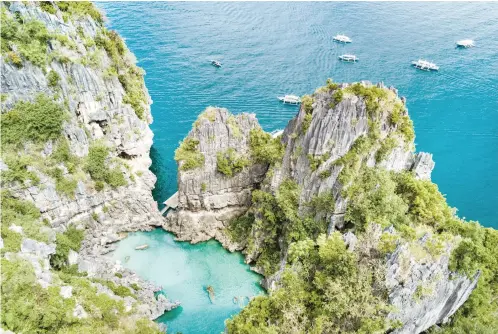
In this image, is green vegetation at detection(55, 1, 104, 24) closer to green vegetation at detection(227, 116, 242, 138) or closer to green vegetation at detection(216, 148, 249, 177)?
green vegetation at detection(227, 116, 242, 138)

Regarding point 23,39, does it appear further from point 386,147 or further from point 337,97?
point 386,147

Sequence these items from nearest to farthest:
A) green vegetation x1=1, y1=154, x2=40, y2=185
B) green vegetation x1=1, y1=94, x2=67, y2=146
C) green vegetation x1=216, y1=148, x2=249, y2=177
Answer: green vegetation x1=1, y1=154, x2=40, y2=185 < green vegetation x1=1, y1=94, x2=67, y2=146 < green vegetation x1=216, y1=148, x2=249, y2=177

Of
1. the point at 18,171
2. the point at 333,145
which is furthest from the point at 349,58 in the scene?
the point at 18,171

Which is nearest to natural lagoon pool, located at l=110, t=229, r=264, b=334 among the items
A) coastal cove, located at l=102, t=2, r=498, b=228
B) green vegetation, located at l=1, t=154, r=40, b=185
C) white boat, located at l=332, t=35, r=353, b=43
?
coastal cove, located at l=102, t=2, r=498, b=228

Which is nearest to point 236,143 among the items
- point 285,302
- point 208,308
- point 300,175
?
point 300,175

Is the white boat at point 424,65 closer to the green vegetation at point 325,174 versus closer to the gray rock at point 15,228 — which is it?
the green vegetation at point 325,174

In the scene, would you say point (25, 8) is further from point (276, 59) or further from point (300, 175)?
point (276, 59)

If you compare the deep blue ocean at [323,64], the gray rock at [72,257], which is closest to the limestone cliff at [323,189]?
the deep blue ocean at [323,64]
